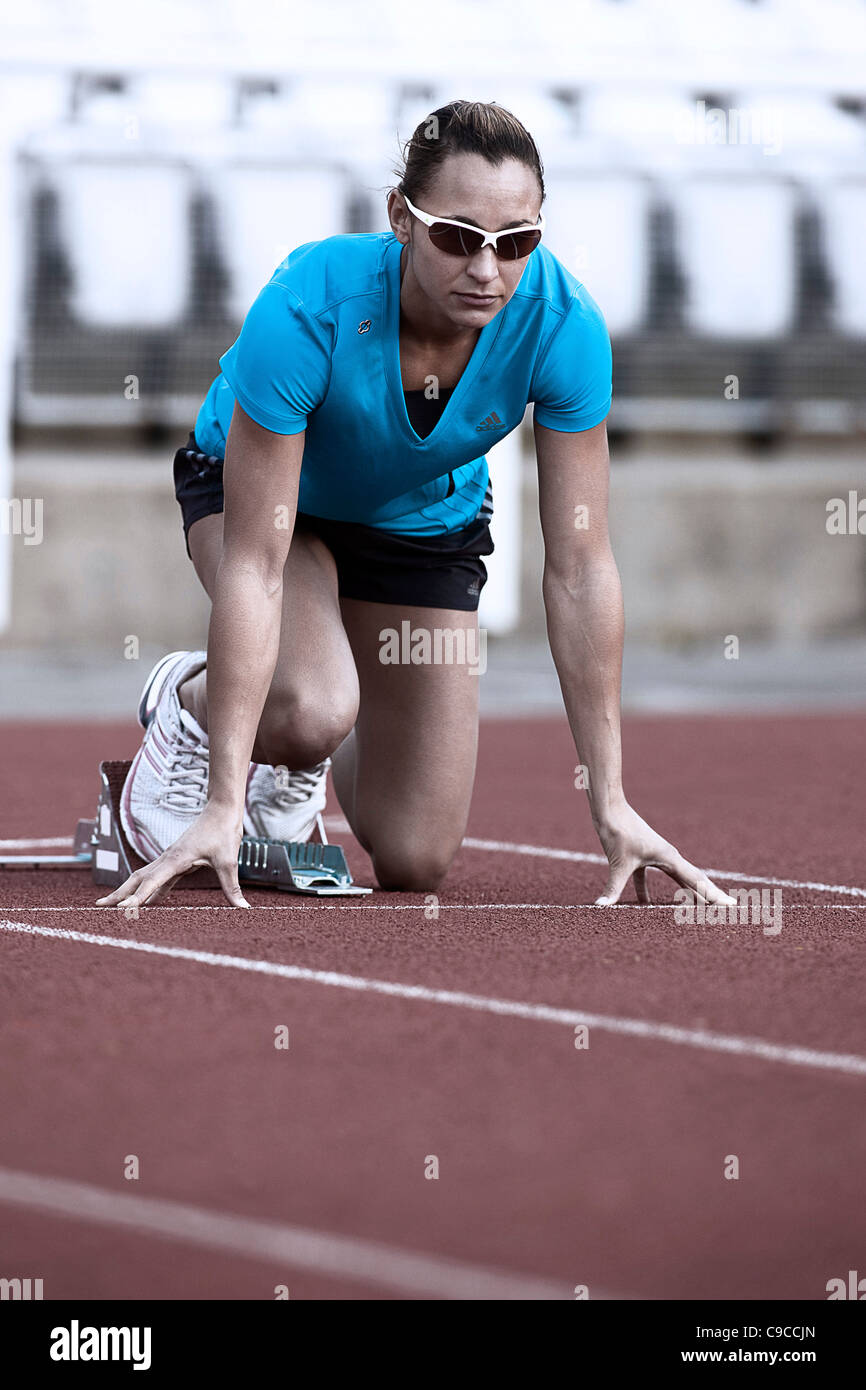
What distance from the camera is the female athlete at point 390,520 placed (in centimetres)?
375

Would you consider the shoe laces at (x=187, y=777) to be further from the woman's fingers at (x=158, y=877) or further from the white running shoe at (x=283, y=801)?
the woman's fingers at (x=158, y=877)

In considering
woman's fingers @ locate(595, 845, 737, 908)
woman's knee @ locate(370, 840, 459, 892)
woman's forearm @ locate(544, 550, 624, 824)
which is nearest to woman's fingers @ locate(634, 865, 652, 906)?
woman's fingers @ locate(595, 845, 737, 908)

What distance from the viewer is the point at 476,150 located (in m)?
3.61

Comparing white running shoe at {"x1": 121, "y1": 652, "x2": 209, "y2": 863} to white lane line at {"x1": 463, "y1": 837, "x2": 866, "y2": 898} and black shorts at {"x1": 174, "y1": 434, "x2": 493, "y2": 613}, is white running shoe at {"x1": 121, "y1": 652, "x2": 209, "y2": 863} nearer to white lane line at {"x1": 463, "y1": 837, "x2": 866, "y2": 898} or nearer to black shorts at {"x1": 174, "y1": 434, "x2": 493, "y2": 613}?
black shorts at {"x1": 174, "y1": 434, "x2": 493, "y2": 613}

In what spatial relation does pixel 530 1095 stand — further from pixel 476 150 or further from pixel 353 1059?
pixel 476 150

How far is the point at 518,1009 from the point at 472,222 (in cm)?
144

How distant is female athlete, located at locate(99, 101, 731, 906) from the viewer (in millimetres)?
3752

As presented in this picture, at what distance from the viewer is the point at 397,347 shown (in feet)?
12.9

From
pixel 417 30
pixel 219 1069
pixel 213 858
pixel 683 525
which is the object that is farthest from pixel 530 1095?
pixel 417 30

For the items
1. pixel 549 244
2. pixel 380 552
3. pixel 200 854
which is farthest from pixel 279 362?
pixel 549 244

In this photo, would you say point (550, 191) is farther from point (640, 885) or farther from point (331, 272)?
point (640, 885)

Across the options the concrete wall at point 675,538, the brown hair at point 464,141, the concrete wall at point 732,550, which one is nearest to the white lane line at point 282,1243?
the brown hair at point 464,141

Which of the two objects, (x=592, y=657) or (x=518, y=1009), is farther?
(x=592, y=657)

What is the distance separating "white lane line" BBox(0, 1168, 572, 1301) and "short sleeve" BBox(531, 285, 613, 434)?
6.85ft
